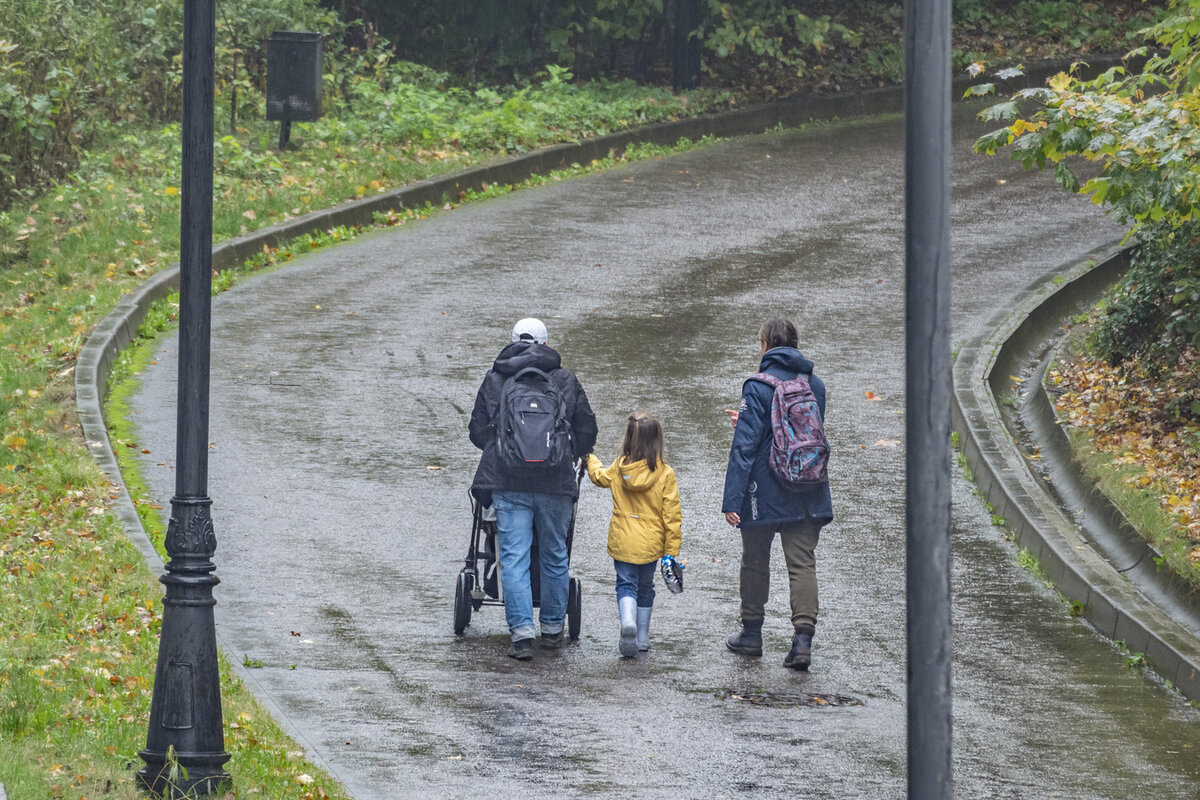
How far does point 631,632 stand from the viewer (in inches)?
352

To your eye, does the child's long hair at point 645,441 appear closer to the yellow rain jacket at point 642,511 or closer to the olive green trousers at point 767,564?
the yellow rain jacket at point 642,511

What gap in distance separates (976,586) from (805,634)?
194 cm

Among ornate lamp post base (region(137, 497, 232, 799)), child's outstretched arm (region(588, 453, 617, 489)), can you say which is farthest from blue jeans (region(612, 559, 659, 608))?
ornate lamp post base (region(137, 497, 232, 799))

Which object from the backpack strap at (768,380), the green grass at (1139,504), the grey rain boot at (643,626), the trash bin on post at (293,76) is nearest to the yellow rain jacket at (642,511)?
the grey rain boot at (643,626)

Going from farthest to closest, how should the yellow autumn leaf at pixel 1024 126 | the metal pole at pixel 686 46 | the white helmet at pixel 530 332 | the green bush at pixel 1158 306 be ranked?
1. the metal pole at pixel 686 46
2. the green bush at pixel 1158 306
3. the yellow autumn leaf at pixel 1024 126
4. the white helmet at pixel 530 332

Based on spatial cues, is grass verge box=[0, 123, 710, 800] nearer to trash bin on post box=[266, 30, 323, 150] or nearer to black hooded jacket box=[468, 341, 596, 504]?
black hooded jacket box=[468, 341, 596, 504]

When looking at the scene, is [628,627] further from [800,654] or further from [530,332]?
A: [530,332]

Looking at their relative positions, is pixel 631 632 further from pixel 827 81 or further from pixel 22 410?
pixel 827 81

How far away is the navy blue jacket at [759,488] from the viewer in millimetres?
9008

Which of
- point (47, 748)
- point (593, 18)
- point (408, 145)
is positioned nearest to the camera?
point (47, 748)

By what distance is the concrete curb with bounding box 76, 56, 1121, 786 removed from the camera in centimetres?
1048

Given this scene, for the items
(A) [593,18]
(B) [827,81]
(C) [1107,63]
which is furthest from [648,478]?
(C) [1107,63]

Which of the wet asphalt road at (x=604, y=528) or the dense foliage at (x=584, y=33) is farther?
the dense foliage at (x=584, y=33)

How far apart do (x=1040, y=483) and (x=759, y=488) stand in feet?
13.0
